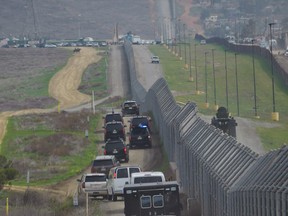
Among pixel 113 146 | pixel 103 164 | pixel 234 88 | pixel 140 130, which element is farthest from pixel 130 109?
pixel 103 164

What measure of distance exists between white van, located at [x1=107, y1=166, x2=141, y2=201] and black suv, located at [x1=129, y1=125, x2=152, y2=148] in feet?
52.0

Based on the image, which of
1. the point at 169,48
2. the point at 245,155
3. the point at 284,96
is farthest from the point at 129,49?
the point at 245,155

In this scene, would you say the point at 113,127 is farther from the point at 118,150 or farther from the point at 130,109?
the point at 130,109

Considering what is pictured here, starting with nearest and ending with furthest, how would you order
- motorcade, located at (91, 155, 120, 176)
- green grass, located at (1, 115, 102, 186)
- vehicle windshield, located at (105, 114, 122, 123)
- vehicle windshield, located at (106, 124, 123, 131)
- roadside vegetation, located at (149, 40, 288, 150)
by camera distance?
motorcade, located at (91, 155, 120, 176) < green grass, located at (1, 115, 102, 186) < vehicle windshield, located at (106, 124, 123, 131) < vehicle windshield, located at (105, 114, 122, 123) < roadside vegetation, located at (149, 40, 288, 150)

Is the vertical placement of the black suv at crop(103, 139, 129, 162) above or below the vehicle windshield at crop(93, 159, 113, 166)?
below

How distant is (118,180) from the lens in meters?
39.0

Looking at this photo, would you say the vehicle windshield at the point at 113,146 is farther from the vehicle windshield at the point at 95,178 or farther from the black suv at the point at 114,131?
the vehicle windshield at the point at 95,178

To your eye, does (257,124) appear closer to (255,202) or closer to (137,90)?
(137,90)

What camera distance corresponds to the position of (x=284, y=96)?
82125mm

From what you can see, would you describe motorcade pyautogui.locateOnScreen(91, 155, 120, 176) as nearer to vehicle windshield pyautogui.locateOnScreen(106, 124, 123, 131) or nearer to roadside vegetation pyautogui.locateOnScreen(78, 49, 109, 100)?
vehicle windshield pyautogui.locateOnScreen(106, 124, 123, 131)

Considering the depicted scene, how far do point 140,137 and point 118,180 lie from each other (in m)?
16.9

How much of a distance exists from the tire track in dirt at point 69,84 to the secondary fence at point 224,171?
2661 cm

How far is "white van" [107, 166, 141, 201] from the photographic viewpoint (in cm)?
3884

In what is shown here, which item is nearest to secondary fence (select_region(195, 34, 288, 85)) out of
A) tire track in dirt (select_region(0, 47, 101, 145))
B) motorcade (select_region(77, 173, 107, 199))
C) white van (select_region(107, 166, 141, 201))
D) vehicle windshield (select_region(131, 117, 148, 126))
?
tire track in dirt (select_region(0, 47, 101, 145))
